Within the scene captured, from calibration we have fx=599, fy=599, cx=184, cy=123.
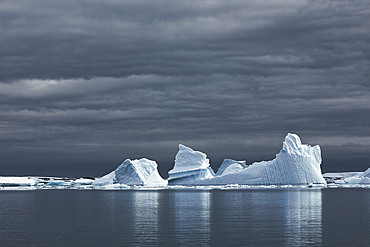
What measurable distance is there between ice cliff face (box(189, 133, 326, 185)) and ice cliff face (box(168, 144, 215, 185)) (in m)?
6.12

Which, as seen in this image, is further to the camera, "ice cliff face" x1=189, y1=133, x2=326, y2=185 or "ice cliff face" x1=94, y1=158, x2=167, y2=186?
"ice cliff face" x1=94, y1=158, x2=167, y2=186

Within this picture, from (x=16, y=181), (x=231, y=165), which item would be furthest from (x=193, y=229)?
(x=16, y=181)

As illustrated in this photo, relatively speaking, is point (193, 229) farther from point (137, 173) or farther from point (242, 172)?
point (137, 173)

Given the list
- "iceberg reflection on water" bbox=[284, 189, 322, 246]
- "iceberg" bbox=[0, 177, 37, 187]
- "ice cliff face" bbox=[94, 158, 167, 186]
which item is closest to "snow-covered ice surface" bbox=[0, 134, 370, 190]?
"ice cliff face" bbox=[94, 158, 167, 186]

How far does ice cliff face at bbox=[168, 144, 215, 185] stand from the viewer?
104 metres

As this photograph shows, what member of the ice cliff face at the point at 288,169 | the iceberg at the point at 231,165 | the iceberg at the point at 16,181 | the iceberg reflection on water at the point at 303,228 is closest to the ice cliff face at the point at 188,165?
the ice cliff face at the point at 288,169

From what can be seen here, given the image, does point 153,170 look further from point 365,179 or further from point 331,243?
point 331,243

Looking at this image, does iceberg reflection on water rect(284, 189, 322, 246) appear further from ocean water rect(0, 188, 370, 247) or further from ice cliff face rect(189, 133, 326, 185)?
ice cliff face rect(189, 133, 326, 185)

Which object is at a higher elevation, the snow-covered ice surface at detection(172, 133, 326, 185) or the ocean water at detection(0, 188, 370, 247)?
the snow-covered ice surface at detection(172, 133, 326, 185)

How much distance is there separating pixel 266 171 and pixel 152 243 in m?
73.6

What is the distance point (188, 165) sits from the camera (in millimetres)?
104312

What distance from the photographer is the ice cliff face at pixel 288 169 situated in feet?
317

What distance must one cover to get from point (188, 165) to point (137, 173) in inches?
361

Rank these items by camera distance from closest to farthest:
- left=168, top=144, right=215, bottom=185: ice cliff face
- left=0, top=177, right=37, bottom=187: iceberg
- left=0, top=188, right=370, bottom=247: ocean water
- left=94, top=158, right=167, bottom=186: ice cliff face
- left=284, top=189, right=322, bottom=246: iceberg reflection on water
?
left=284, top=189, right=322, bottom=246: iceberg reflection on water
left=0, top=188, right=370, bottom=247: ocean water
left=168, top=144, right=215, bottom=185: ice cliff face
left=94, top=158, right=167, bottom=186: ice cliff face
left=0, top=177, right=37, bottom=187: iceberg
